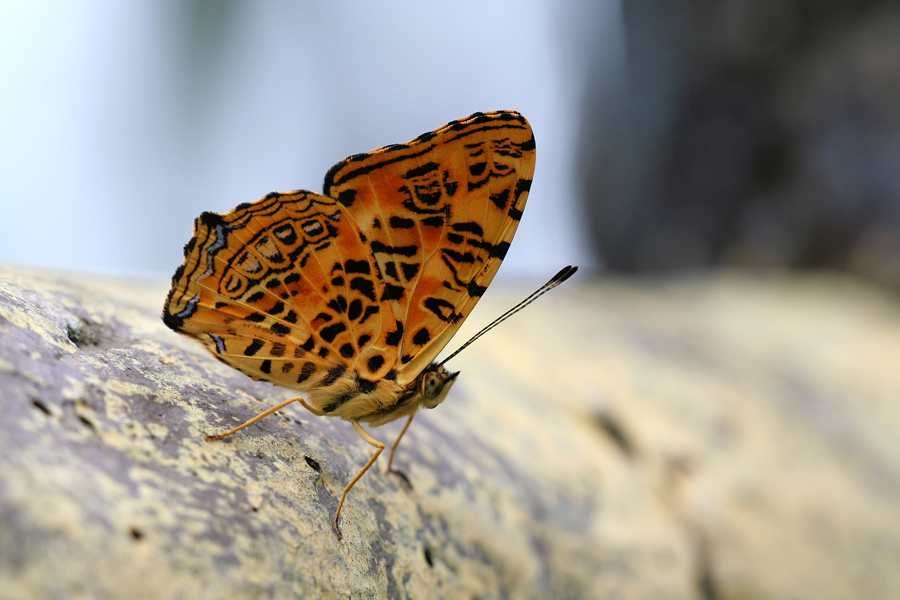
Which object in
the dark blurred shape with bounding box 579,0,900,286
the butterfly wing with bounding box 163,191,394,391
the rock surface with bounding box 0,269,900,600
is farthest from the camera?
the dark blurred shape with bounding box 579,0,900,286

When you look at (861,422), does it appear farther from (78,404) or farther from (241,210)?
(78,404)

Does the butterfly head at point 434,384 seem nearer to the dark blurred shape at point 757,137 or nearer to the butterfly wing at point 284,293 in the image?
the butterfly wing at point 284,293

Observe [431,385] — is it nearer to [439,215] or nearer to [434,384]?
[434,384]

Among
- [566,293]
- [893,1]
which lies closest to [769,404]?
[566,293]

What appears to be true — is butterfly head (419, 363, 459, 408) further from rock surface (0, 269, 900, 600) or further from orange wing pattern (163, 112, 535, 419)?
rock surface (0, 269, 900, 600)

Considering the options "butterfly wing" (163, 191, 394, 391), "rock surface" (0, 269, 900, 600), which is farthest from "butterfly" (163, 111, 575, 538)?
"rock surface" (0, 269, 900, 600)

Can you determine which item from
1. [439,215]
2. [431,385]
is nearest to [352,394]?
[431,385]
